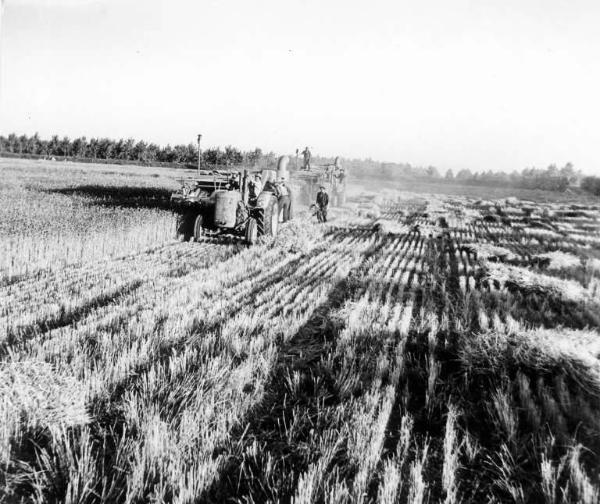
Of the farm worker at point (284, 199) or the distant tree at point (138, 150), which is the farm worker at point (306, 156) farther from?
the distant tree at point (138, 150)

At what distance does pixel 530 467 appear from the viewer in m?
2.44

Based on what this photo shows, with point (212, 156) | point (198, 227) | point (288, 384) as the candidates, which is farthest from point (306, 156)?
point (212, 156)

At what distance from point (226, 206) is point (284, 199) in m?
3.38

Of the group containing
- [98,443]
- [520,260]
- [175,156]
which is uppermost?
[175,156]

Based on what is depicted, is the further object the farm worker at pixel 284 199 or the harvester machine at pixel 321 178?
the harvester machine at pixel 321 178

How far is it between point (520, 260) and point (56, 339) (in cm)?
903

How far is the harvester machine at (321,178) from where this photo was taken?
1690 centimetres

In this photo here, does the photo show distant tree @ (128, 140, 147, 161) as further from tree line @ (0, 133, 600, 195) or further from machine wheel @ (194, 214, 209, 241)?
machine wheel @ (194, 214, 209, 241)

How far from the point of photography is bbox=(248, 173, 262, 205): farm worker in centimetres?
934

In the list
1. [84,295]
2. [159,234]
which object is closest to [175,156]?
[159,234]

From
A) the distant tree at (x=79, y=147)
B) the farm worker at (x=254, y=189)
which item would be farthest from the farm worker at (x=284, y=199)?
the distant tree at (x=79, y=147)

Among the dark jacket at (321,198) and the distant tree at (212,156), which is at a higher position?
the distant tree at (212,156)

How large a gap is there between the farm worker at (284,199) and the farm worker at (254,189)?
879mm

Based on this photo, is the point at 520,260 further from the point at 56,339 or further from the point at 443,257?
the point at 56,339
